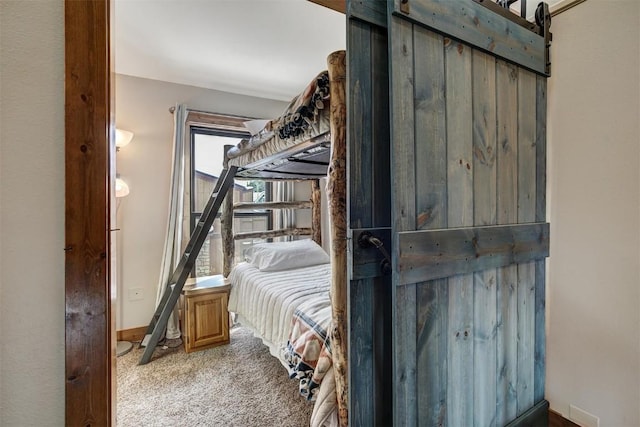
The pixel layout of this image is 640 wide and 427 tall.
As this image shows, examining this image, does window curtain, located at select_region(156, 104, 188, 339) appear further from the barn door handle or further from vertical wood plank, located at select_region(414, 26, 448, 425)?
vertical wood plank, located at select_region(414, 26, 448, 425)

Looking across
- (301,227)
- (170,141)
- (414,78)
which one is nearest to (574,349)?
(414,78)

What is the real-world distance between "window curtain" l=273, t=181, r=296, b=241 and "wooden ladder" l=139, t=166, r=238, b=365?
3.05ft

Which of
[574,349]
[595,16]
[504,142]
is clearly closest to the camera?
[504,142]

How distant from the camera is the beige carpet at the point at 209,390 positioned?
179 cm

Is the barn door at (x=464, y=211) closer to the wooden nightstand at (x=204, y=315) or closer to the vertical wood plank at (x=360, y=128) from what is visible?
the vertical wood plank at (x=360, y=128)

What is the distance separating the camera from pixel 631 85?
4.45 ft

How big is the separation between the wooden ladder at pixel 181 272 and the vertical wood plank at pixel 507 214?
2218 mm

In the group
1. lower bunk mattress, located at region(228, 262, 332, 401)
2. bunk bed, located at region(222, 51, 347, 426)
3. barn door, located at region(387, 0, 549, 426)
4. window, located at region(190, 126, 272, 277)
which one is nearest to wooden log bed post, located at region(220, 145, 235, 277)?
bunk bed, located at region(222, 51, 347, 426)

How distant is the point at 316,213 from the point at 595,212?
2.59 metres

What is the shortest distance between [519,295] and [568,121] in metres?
1.00

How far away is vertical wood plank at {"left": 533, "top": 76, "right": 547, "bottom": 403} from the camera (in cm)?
146

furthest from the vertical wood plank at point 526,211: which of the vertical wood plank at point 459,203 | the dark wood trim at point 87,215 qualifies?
the dark wood trim at point 87,215

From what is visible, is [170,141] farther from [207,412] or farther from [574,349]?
[574,349]

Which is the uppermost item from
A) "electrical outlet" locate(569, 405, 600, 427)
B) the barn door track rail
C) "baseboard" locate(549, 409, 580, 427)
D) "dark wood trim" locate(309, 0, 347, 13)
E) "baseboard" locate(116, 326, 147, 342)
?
"dark wood trim" locate(309, 0, 347, 13)
